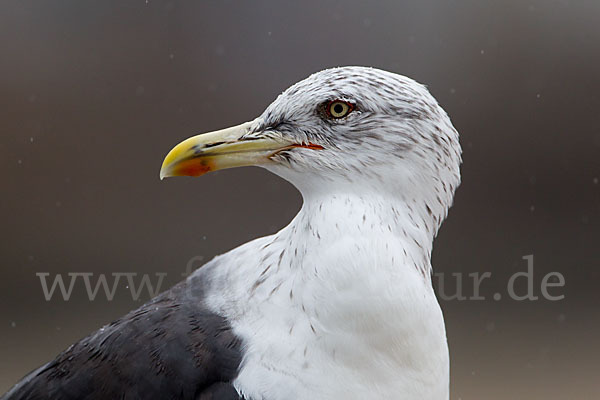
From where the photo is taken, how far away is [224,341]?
1089 mm

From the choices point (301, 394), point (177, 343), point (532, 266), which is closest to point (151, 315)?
point (177, 343)

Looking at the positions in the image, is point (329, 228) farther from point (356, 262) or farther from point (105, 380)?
point (105, 380)

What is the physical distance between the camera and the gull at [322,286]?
3.45 ft

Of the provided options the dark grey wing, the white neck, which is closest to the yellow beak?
the white neck

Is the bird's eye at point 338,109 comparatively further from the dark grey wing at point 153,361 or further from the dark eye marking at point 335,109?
the dark grey wing at point 153,361

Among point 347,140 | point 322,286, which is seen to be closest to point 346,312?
point 322,286

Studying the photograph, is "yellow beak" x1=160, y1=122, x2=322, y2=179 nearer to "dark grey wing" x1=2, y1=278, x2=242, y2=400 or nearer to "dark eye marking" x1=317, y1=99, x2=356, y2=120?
"dark eye marking" x1=317, y1=99, x2=356, y2=120

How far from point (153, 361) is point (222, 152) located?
0.32m

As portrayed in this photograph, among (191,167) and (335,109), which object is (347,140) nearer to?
(335,109)

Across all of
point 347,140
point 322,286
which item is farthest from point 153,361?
point 347,140

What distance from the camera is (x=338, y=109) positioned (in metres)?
1.12

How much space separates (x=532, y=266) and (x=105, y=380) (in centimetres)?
220

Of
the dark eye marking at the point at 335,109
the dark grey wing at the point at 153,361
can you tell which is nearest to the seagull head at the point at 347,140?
the dark eye marking at the point at 335,109

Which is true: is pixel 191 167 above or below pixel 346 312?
above
